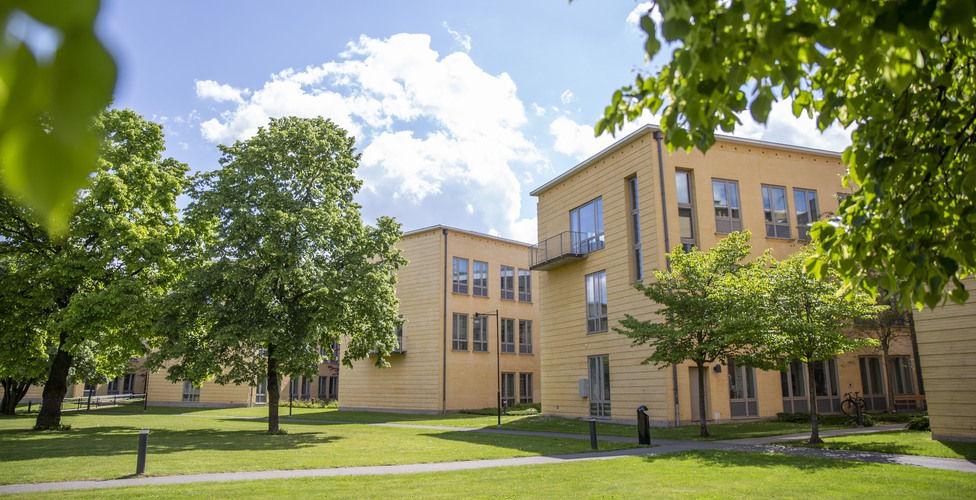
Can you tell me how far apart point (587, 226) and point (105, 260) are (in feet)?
69.0

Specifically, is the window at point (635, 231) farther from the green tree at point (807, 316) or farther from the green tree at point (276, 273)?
the green tree at point (276, 273)

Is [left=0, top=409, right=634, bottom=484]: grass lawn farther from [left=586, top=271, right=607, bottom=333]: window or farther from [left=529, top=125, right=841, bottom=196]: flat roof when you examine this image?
[left=529, top=125, right=841, bottom=196]: flat roof

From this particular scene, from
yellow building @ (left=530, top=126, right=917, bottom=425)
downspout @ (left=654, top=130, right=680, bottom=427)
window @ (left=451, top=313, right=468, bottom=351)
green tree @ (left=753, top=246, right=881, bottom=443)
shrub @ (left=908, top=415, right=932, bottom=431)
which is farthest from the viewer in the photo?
window @ (left=451, top=313, right=468, bottom=351)

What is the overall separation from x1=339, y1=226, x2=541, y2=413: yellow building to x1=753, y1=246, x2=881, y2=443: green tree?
23333 millimetres

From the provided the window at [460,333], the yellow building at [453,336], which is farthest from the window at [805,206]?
the window at [460,333]

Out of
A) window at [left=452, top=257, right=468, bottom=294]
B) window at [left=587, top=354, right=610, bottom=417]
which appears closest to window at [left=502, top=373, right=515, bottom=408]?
window at [left=452, top=257, right=468, bottom=294]

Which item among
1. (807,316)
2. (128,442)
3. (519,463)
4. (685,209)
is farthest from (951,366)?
(128,442)

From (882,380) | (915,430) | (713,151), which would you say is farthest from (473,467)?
(882,380)

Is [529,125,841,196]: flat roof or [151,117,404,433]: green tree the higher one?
[529,125,841,196]: flat roof

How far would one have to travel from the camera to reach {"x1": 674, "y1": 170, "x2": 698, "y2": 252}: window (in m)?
28.0

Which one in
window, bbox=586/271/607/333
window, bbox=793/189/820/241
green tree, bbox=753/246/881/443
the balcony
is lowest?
green tree, bbox=753/246/881/443

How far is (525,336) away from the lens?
46.8m

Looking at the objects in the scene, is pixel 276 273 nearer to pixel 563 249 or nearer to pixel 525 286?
pixel 563 249

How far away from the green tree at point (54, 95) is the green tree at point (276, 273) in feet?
72.8
